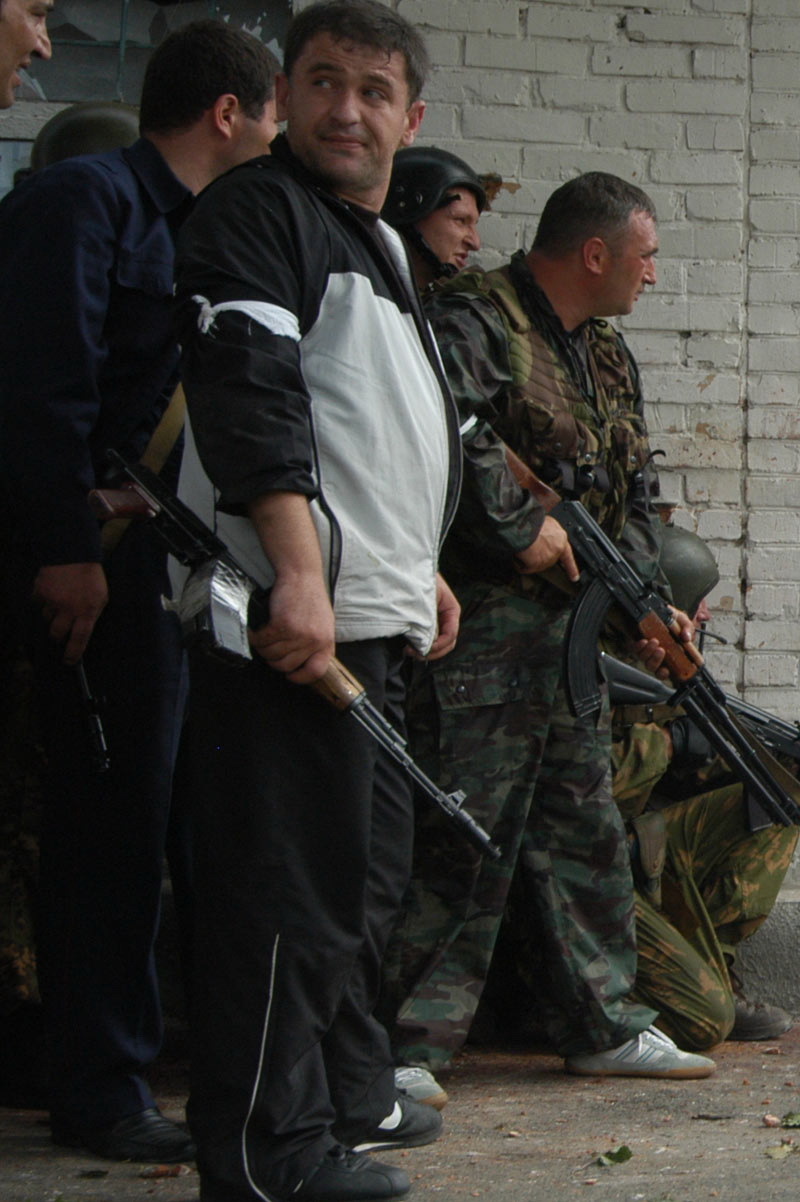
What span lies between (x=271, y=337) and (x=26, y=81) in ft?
7.95

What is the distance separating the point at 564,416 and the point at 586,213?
0.47 meters

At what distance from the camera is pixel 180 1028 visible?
3863 mm

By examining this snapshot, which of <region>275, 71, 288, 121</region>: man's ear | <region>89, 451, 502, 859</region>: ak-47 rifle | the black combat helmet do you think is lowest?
<region>89, 451, 502, 859</region>: ak-47 rifle

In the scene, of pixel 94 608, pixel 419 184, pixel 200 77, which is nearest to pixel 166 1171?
pixel 94 608

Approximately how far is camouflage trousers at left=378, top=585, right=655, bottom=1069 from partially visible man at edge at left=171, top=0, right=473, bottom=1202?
88cm

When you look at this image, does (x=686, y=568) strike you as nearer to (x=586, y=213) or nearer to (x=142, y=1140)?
(x=586, y=213)

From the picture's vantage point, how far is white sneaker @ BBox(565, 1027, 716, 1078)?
11.5ft

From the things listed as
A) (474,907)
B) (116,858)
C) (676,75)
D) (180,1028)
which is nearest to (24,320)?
(116,858)

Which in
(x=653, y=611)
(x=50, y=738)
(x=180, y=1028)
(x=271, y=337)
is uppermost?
(x=271, y=337)

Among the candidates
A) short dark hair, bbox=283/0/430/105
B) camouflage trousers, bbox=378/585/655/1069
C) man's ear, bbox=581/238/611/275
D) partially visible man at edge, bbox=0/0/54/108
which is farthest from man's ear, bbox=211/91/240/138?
camouflage trousers, bbox=378/585/655/1069

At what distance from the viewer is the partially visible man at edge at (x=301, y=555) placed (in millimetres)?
2246

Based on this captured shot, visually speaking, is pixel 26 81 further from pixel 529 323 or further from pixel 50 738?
pixel 50 738

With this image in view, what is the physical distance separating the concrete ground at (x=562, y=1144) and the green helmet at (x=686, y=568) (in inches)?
43.7

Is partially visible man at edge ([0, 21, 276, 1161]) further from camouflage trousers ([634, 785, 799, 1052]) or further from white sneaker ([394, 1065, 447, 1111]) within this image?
camouflage trousers ([634, 785, 799, 1052])
